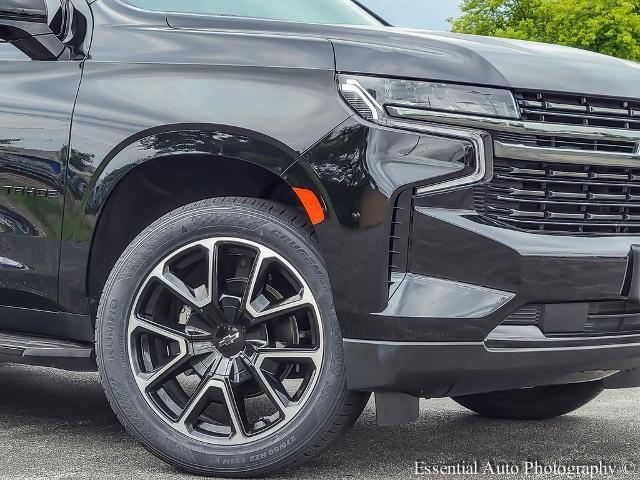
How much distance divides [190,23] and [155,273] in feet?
2.83

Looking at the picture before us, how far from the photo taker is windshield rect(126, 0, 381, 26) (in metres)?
3.78

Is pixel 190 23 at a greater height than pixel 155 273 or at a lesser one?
greater

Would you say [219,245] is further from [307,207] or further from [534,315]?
[534,315]

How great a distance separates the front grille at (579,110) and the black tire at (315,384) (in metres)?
0.75

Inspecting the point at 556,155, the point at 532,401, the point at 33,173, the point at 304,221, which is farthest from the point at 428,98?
the point at 532,401

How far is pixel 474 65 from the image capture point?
3061mm

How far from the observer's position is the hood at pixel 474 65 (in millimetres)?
3039

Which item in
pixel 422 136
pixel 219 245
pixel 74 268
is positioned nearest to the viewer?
pixel 422 136

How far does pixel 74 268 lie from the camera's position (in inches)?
138

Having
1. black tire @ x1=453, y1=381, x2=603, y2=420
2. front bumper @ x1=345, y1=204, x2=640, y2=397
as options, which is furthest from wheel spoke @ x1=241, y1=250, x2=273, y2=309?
black tire @ x1=453, y1=381, x2=603, y2=420

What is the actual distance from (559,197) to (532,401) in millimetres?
1590

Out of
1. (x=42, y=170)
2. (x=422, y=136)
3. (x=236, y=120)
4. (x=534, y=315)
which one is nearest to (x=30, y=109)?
(x=42, y=170)

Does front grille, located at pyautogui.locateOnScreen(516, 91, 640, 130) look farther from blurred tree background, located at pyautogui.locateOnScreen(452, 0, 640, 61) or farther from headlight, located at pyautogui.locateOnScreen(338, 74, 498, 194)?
blurred tree background, located at pyautogui.locateOnScreen(452, 0, 640, 61)

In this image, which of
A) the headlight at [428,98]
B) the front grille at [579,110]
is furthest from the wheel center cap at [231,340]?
the front grille at [579,110]
